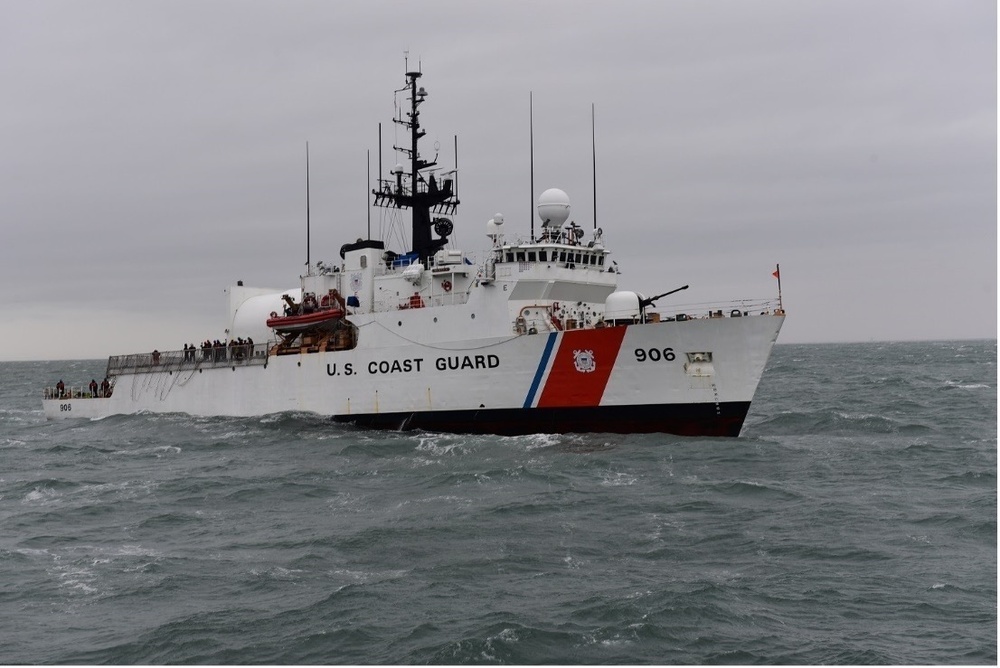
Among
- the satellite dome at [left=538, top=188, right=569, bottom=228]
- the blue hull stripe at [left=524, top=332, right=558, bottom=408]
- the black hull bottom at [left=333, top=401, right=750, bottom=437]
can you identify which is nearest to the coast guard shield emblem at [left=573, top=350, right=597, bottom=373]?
the blue hull stripe at [left=524, top=332, right=558, bottom=408]

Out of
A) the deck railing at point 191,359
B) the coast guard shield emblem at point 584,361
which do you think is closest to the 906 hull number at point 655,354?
the coast guard shield emblem at point 584,361

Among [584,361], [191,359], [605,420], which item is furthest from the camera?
[191,359]

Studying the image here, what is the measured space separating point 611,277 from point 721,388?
19.1 ft

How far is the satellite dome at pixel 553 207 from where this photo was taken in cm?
2938

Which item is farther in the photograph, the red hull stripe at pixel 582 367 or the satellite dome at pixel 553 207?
the satellite dome at pixel 553 207

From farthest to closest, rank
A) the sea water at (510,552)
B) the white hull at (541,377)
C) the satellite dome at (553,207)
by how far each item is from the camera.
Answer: the satellite dome at (553,207)
the white hull at (541,377)
the sea water at (510,552)

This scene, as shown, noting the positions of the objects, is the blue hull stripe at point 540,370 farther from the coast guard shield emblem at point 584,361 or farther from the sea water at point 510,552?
the sea water at point 510,552

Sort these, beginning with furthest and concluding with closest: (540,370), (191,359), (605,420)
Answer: (191,359) → (540,370) → (605,420)

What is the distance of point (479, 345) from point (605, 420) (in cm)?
406

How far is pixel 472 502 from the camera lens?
18.6m

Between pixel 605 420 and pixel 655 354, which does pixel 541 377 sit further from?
pixel 655 354

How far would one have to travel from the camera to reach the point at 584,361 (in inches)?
1011

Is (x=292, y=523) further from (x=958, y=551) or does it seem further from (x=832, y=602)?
(x=958, y=551)

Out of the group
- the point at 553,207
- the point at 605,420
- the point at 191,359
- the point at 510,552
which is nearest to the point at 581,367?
the point at 605,420
